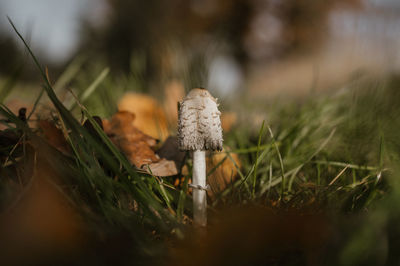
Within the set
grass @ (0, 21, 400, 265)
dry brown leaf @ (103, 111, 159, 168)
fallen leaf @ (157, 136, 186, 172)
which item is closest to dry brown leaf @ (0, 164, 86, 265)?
grass @ (0, 21, 400, 265)

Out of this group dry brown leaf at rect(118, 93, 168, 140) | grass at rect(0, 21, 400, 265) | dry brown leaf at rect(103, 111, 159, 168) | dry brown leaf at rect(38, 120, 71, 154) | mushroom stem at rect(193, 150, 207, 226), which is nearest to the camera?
grass at rect(0, 21, 400, 265)

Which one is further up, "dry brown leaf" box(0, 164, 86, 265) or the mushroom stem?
the mushroom stem

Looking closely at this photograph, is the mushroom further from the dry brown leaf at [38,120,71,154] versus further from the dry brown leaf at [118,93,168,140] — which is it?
the dry brown leaf at [118,93,168,140]

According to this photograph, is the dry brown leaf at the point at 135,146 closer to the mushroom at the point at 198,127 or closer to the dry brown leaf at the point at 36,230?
the mushroom at the point at 198,127

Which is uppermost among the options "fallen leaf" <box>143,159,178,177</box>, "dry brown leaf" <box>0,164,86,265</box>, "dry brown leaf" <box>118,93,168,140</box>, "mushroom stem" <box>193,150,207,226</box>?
"dry brown leaf" <box>118,93,168,140</box>

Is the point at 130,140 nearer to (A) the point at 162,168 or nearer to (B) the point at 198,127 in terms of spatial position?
(A) the point at 162,168

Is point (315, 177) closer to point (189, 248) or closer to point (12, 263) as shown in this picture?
point (189, 248)

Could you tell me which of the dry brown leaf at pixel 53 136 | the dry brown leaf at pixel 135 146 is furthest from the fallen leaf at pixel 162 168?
the dry brown leaf at pixel 53 136
